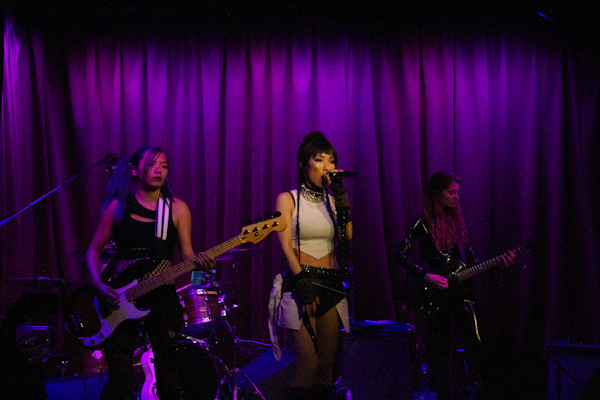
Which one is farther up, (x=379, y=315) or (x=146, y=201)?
(x=146, y=201)

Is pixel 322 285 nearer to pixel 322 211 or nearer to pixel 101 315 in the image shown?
pixel 322 211

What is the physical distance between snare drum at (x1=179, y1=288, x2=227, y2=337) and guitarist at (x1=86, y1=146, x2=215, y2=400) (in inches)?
32.8

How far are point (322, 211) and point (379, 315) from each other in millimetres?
2272

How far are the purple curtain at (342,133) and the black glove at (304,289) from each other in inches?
86.8

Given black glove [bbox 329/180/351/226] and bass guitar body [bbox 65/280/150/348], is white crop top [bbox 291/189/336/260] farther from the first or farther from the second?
bass guitar body [bbox 65/280/150/348]

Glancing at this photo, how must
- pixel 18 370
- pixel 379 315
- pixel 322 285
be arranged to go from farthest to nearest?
pixel 379 315 → pixel 322 285 → pixel 18 370

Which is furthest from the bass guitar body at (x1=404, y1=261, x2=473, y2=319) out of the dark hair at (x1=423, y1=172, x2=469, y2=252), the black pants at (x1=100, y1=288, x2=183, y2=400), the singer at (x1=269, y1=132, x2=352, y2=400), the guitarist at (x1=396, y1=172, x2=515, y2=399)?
the black pants at (x1=100, y1=288, x2=183, y2=400)

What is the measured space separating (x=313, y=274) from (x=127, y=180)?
4.73 feet

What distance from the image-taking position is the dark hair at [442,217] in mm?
4234

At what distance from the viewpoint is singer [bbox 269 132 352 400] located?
2.85m

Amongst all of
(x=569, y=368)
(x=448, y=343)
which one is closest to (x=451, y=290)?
(x=448, y=343)

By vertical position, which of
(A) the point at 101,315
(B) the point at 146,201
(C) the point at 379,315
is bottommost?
(C) the point at 379,315

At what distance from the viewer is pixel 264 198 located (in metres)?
5.23

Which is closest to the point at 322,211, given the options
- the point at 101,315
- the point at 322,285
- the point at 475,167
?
the point at 322,285
